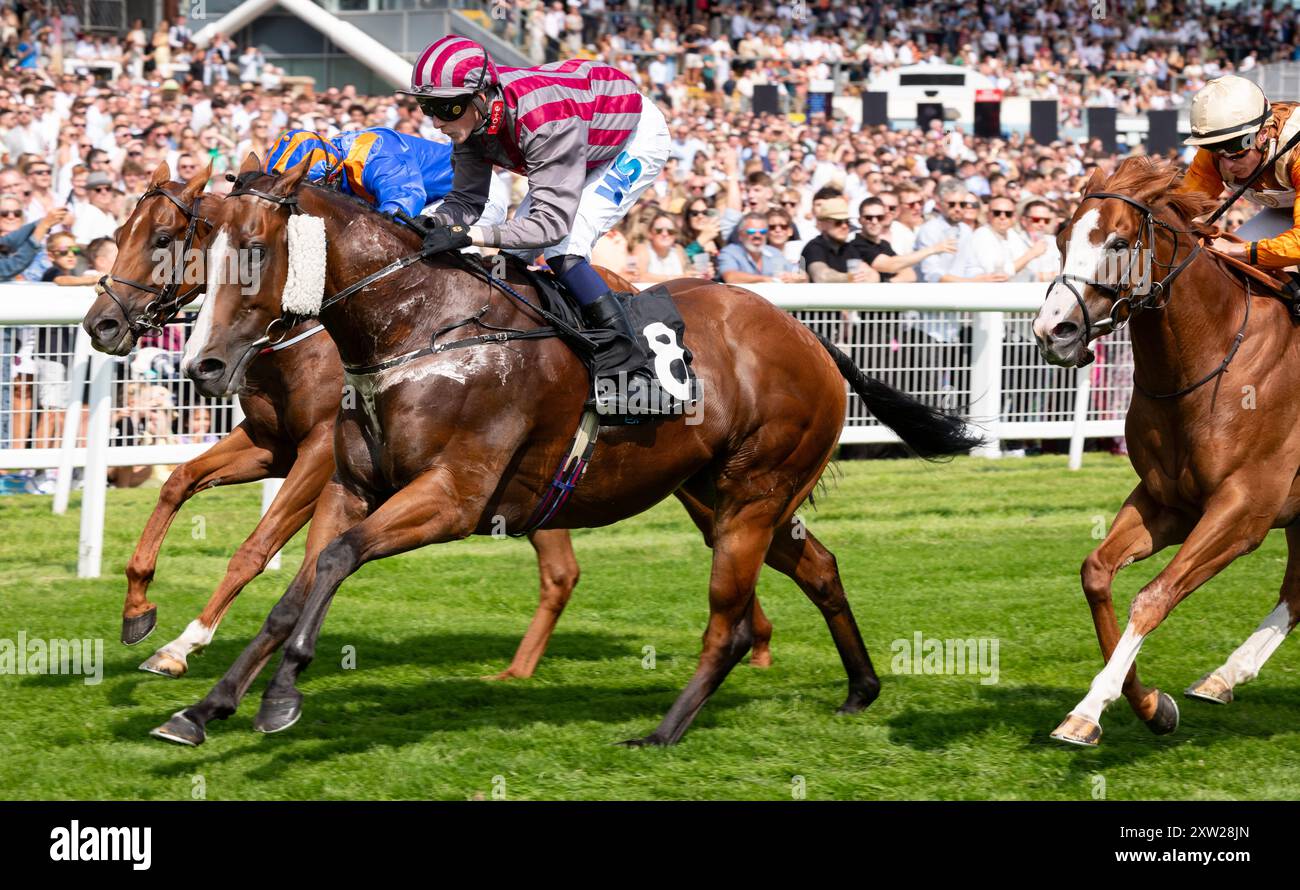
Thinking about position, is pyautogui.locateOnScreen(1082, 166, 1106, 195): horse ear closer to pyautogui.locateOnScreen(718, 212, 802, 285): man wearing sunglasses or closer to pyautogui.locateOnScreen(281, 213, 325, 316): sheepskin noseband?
pyautogui.locateOnScreen(281, 213, 325, 316): sheepskin noseband

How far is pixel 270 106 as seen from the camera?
15531mm

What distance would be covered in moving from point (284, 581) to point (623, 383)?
10.2ft

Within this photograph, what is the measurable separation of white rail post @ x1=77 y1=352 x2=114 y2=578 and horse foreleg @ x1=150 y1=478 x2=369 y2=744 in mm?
2950

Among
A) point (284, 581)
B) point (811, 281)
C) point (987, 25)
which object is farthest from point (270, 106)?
point (987, 25)

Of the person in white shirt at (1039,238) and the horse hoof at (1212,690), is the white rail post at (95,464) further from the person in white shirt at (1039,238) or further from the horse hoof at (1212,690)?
the person in white shirt at (1039,238)

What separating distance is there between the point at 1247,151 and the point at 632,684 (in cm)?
Answer: 266

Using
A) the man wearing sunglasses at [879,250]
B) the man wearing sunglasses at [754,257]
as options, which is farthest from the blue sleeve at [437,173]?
the man wearing sunglasses at [879,250]

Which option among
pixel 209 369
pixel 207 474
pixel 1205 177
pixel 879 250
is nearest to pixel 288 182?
pixel 209 369

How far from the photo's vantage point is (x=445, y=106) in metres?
4.42

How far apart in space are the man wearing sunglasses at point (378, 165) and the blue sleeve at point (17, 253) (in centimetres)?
341

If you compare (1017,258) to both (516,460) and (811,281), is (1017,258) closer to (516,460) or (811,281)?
(811,281)

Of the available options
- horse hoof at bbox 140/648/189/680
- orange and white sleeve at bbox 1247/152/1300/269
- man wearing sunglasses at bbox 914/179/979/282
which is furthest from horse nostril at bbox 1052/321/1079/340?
man wearing sunglasses at bbox 914/179/979/282

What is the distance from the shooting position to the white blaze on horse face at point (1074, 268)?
4355 millimetres

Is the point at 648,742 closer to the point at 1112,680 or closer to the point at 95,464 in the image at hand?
the point at 1112,680
